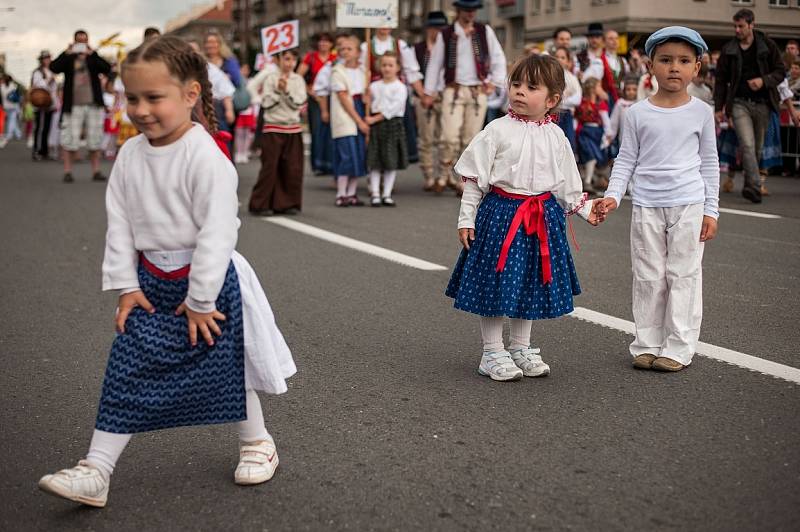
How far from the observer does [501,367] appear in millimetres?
5078

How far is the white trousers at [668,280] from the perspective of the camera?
17.4ft

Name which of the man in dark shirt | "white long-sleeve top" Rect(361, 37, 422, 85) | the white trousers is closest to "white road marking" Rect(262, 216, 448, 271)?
the white trousers

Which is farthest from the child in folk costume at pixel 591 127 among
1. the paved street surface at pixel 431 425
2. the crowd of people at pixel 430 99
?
the paved street surface at pixel 431 425

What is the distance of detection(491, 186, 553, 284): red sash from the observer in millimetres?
5047

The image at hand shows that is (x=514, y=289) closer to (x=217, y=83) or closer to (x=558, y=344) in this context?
(x=558, y=344)

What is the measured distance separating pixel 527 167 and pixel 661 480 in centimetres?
181

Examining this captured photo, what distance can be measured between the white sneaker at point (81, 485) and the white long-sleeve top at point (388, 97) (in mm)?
10180

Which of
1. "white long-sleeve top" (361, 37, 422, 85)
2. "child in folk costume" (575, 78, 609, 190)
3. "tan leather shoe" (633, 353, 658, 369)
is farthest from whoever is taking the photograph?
"white long-sleeve top" (361, 37, 422, 85)

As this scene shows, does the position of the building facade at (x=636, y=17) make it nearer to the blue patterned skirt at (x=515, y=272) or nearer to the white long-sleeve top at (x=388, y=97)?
the white long-sleeve top at (x=388, y=97)

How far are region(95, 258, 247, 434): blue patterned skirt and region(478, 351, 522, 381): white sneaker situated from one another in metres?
1.74

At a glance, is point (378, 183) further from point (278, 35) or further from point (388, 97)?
point (278, 35)

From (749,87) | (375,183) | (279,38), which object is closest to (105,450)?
(375,183)

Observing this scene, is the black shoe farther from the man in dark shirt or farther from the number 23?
the number 23

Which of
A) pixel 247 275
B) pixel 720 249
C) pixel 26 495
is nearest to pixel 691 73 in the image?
pixel 247 275
